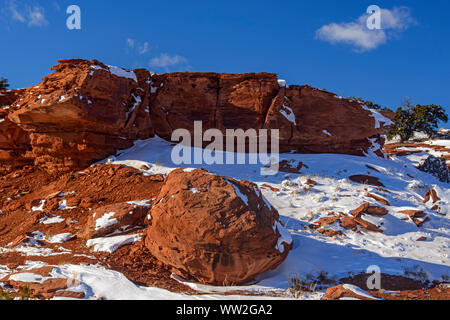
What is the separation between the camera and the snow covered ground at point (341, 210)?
5578 mm

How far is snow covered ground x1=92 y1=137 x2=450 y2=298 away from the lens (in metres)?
5.58

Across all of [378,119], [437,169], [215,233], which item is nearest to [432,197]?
[378,119]

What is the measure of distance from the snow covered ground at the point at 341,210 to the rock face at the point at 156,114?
0.95 metres

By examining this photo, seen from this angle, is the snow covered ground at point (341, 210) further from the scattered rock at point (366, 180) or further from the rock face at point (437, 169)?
the rock face at point (437, 169)

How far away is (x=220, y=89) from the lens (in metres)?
13.1

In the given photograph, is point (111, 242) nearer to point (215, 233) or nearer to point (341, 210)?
point (215, 233)

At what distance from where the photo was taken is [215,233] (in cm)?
486

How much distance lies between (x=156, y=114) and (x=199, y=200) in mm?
8607

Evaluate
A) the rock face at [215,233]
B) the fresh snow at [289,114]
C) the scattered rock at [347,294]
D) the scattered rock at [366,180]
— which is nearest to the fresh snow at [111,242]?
the rock face at [215,233]

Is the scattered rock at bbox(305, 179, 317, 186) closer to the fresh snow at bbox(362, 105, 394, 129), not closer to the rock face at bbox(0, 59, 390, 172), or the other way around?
the rock face at bbox(0, 59, 390, 172)

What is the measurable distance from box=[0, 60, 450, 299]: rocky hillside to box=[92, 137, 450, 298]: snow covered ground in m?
0.05

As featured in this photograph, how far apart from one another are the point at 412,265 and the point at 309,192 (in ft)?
12.5

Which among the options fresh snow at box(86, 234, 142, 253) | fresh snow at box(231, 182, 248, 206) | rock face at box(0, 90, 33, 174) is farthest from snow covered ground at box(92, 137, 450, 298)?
rock face at box(0, 90, 33, 174)
